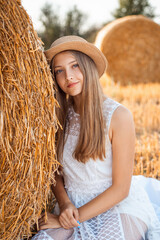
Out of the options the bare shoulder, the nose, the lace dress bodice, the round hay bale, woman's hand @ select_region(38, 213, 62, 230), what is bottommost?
woman's hand @ select_region(38, 213, 62, 230)

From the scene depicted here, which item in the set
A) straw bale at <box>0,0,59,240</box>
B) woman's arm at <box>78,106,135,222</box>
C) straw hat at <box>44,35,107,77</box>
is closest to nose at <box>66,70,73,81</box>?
straw hat at <box>44,35,107,77</box>

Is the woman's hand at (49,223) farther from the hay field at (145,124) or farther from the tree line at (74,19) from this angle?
the tree line at (74,19)

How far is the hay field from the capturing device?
2268 millimetres

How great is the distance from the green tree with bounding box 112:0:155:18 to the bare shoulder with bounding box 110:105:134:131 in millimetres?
14284

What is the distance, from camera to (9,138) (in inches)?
44.3

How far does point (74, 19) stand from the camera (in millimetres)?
14547

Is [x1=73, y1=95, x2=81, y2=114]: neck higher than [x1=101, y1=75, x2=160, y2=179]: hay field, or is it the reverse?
[x1=73, y1=95, x2=81, y2=114]: neck

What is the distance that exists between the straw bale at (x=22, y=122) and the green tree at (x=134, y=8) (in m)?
14.6

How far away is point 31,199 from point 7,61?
0.66 m

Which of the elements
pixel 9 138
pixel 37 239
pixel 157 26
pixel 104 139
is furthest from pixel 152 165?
pixel 157 26

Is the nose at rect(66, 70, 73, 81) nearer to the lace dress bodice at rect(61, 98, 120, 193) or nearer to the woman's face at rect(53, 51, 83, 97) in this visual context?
the woman's face at rect(53, 51, 83, 97)

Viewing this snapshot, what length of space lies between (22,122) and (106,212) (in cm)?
70

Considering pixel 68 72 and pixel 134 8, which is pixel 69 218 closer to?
pixel 68 72

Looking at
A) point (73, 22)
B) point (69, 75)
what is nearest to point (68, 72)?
point (69, 75)
